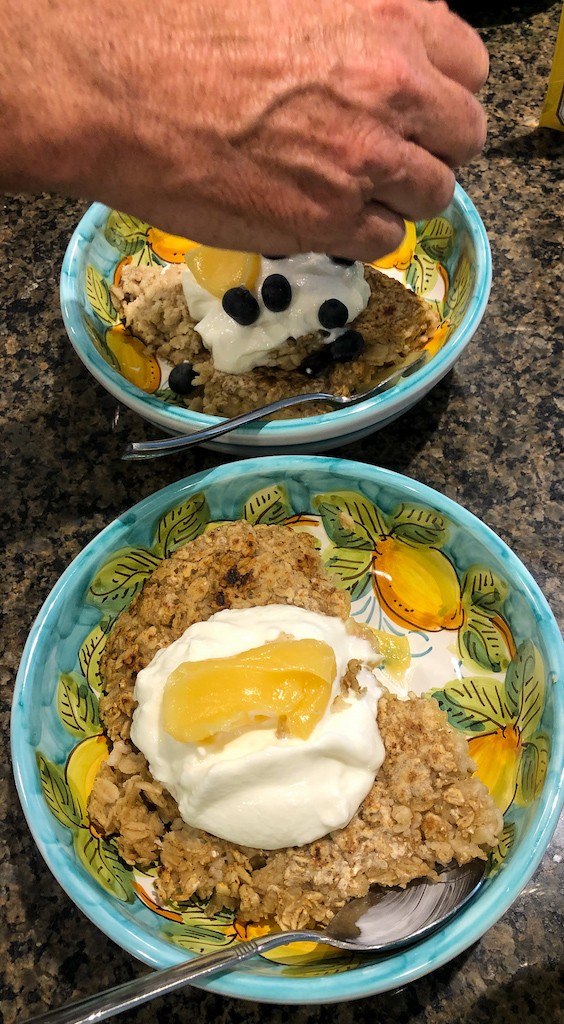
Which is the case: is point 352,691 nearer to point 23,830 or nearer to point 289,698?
point 289,698

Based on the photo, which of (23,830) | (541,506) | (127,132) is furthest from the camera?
(541,506)

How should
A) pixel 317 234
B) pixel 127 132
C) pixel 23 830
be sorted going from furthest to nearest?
pixel 23 830 < pixel 317 234 < pixel 127 132

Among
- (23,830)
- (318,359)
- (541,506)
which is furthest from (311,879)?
(318,359)

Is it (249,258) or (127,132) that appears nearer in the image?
(127,132)

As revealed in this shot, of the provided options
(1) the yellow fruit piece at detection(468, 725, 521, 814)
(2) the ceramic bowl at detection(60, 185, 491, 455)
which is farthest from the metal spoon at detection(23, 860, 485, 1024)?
(2) the ceramic bowl at detection(60, 185, 491, 455)

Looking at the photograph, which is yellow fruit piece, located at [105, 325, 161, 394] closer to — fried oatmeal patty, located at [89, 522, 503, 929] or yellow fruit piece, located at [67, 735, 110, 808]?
fried oatmeal patty, located at [89, 522, 503, 929]
